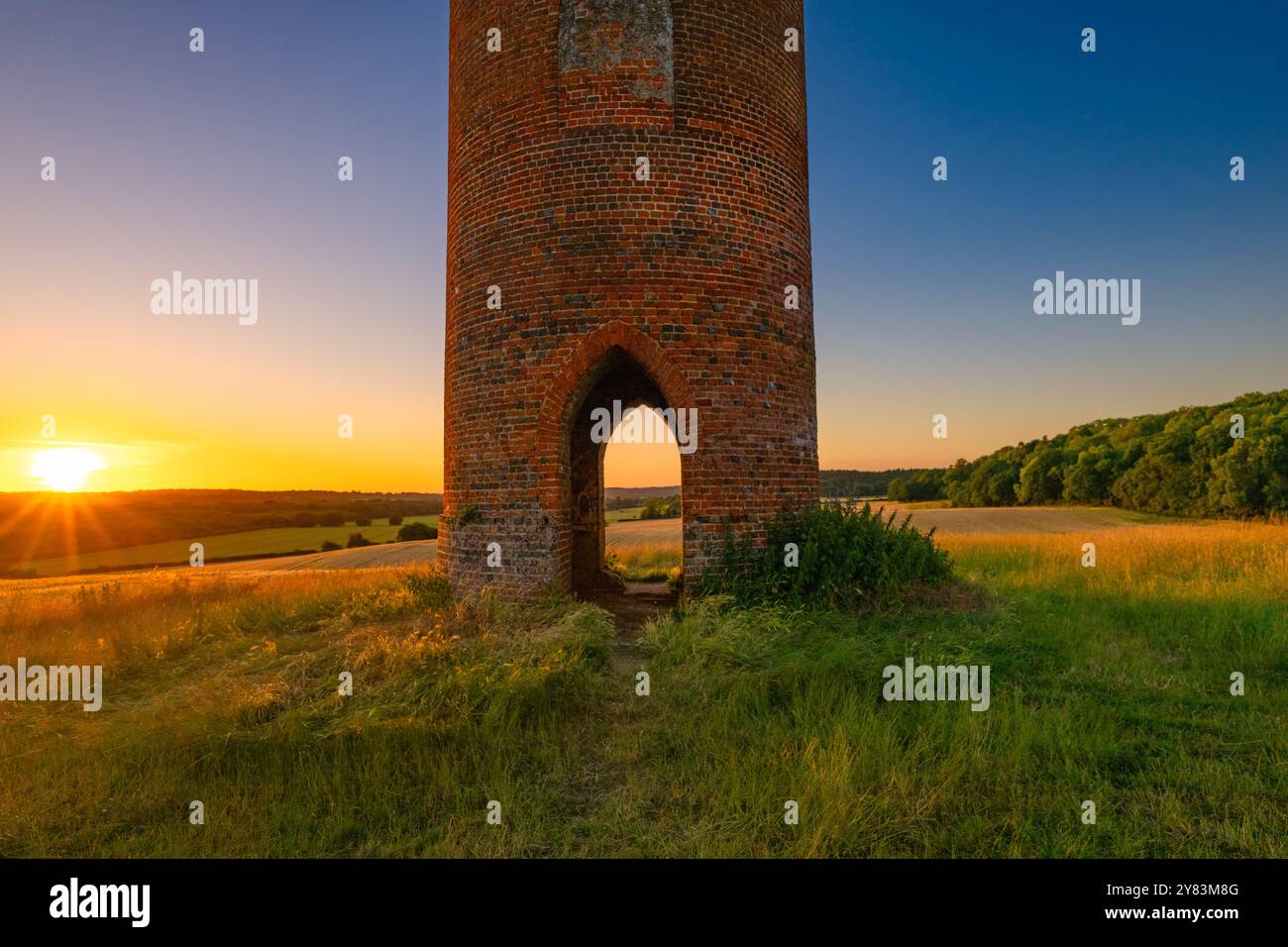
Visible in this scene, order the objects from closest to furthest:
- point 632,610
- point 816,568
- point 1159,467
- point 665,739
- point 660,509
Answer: point 665,739
point 816,568
point 632,610
point 1159,467
point 660,509

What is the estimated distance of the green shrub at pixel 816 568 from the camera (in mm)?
7453

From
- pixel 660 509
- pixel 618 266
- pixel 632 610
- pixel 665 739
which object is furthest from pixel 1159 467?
pixel 665 739

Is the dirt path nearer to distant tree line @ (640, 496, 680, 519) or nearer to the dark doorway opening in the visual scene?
the dark doorway opening

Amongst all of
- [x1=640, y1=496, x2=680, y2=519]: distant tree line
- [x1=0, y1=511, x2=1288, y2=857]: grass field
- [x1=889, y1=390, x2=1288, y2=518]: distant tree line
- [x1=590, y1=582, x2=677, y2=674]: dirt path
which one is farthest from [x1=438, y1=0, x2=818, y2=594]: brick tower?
[x1=640, y1=496, x2=680, y2=519]: distant tree line

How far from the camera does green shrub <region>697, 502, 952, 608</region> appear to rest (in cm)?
745

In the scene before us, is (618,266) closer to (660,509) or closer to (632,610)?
(632,610)

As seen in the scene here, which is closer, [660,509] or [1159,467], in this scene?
[1159,467]

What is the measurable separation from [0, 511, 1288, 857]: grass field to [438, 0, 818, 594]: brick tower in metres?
1.57

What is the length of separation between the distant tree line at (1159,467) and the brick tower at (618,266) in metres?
11.9

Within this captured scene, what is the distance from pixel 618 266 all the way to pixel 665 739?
5.66 meters

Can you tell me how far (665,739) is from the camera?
463cm

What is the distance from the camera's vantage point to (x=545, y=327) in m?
7.77

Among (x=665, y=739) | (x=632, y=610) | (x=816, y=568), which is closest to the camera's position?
(x=665, y=739)
